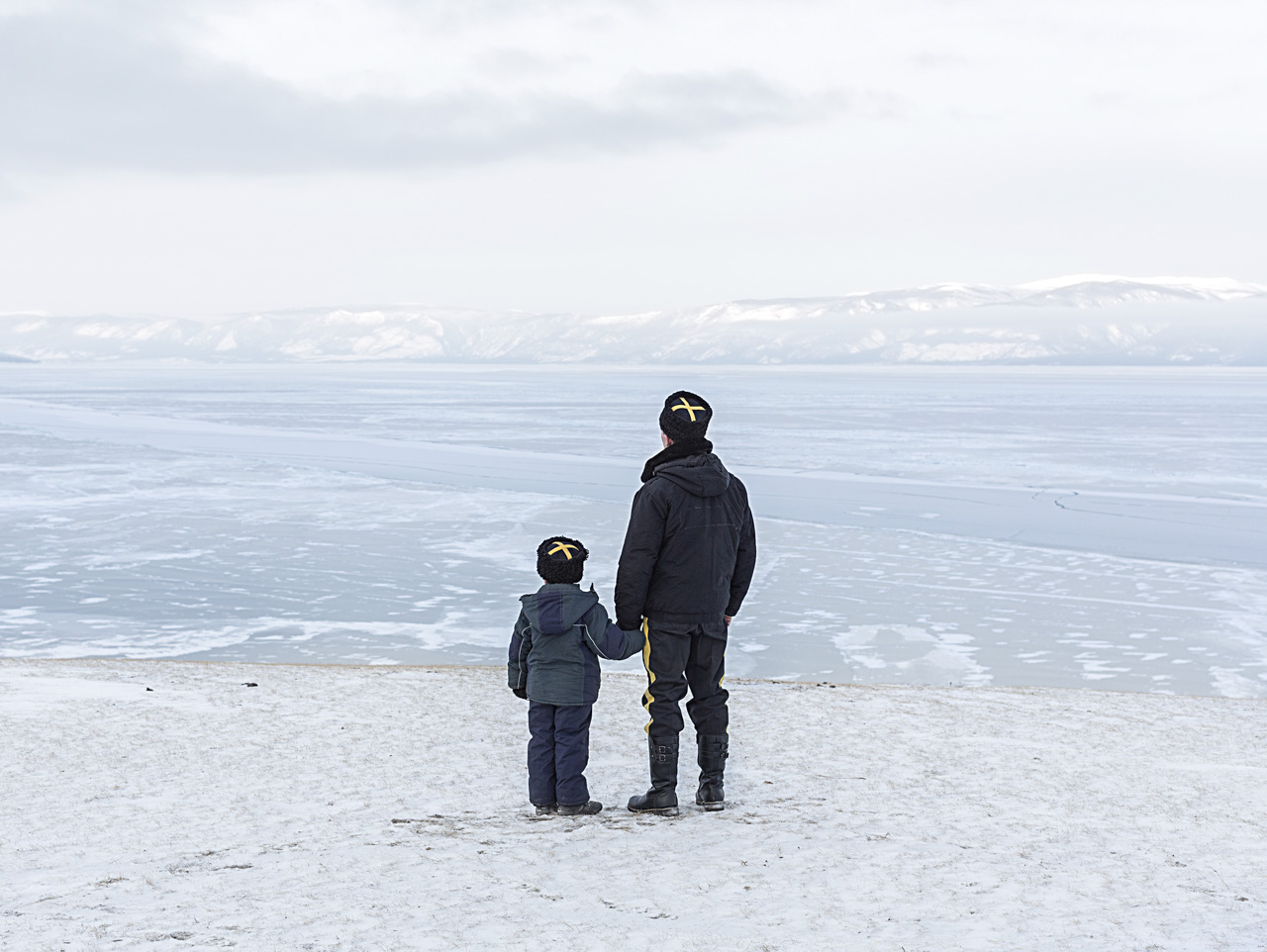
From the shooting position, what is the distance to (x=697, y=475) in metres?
4.01

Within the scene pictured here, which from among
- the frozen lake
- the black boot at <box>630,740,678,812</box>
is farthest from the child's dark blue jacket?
the frozen lake

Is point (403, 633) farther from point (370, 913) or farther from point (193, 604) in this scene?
point (370, 913)

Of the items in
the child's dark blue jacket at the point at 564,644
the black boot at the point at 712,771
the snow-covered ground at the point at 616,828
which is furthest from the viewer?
the black boot at the point at 712,771

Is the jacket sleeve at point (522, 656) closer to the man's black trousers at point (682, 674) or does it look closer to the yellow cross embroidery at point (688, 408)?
the man's black trousers at point (682, 674)

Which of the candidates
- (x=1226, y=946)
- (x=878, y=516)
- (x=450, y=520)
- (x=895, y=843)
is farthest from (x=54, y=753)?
(x=878, y=516)

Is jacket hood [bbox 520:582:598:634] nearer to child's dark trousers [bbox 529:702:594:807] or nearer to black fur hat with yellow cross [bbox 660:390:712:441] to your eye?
child's dark trousers [bbox 529:702:594:807]

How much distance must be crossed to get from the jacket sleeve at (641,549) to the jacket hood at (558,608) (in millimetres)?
133

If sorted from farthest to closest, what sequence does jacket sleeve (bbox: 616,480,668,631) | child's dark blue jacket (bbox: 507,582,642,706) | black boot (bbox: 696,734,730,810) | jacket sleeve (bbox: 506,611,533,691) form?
black boot (bbox: 696,734,730,810) → jacket sleeve (bbox: 506,611,533,691) → child's dark blue jacket (bbox: 507,582,642,706) → jacket sleeve (bbox: 616,480,668,631)

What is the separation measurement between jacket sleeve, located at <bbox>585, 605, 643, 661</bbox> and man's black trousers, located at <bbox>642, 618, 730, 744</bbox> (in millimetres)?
60

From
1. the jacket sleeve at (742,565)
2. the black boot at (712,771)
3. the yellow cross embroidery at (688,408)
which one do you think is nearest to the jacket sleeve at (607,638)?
the jacket sleeve at (742,565)

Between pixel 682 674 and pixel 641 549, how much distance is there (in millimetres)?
506

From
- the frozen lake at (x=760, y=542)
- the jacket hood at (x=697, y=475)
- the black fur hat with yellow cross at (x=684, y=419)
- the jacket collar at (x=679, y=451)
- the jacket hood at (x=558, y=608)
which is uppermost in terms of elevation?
the black fur hat with yellow cross at (x=684, y=419)

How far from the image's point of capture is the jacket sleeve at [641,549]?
13.1 feet

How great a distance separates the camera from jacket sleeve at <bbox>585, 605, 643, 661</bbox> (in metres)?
4.10
